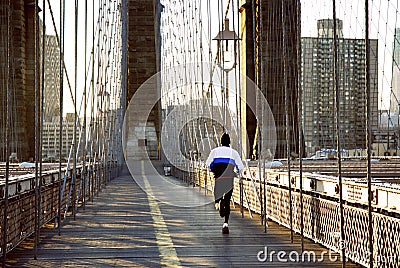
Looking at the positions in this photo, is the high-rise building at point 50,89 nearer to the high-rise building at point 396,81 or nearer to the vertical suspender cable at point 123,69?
the vertical suspender cable at point 123,69

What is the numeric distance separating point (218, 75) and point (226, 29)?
248 cm

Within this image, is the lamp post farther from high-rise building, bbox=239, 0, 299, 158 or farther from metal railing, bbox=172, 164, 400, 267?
metal railing, bbox=172, 164, 400, 267

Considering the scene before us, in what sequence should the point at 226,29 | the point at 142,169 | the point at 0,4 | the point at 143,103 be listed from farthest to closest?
the point at 143,103, the point at 142,169, the point at 0,4, the point at 226,29

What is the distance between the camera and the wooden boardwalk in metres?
4.16

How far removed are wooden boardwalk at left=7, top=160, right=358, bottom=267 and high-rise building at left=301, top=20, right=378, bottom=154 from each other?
4.02 meters

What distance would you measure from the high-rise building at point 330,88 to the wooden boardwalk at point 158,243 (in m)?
4.02

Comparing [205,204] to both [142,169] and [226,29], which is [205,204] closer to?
[226,29]

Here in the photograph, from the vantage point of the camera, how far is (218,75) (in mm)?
13094

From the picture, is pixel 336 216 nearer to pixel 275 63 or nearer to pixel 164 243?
pixel 164 243

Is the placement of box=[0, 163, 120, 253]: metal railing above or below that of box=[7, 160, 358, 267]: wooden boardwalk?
above

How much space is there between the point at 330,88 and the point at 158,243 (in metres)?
8.12

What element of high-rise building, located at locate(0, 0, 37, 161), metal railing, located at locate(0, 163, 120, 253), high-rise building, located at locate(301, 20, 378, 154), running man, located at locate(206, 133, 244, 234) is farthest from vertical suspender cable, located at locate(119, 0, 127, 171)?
running man, located at locate(206, 133, 244, 234)

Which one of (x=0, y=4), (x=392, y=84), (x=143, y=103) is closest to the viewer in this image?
(x=392, y=84)

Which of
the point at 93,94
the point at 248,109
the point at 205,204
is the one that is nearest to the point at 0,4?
the point at 93,94
